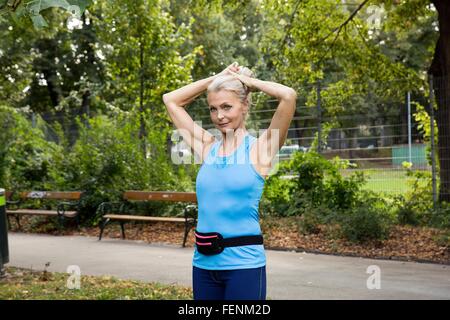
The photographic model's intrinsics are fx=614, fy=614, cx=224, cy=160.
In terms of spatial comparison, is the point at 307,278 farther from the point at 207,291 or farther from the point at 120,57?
the point at 120,57

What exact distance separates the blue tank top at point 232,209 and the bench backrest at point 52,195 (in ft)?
33.8

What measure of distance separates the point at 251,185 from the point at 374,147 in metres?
10.1

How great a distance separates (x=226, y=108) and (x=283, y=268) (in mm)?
5700

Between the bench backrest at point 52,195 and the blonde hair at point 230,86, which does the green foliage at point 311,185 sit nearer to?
the bench backrest at point 52,195

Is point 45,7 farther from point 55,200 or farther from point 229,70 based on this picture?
→ point 55,200

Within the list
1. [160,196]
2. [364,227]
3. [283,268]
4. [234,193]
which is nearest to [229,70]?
[234,193]

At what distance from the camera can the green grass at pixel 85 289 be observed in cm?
646

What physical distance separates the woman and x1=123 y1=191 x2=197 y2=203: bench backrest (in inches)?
309

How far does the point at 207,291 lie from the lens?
2.87m

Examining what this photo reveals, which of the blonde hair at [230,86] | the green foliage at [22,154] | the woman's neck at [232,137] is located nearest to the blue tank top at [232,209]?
the woman's neck at [232,137]

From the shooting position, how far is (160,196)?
38.5ft

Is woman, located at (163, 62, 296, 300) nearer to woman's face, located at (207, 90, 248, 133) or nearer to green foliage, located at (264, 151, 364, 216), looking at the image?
woman's face, located at (207, 90, 248, 133)
